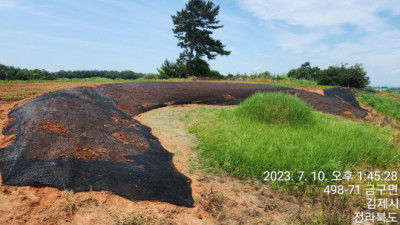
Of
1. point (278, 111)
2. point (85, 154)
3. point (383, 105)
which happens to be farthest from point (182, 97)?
point (383, 105)

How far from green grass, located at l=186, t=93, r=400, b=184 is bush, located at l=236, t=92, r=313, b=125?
300mm

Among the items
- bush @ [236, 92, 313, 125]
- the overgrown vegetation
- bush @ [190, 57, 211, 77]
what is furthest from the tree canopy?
bush @ [236, 92, 313, 125]

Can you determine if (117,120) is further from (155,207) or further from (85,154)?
(155,207)

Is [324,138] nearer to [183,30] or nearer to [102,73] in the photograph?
[183,30]

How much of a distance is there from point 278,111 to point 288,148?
2.69 metres

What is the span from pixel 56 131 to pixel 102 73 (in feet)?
165

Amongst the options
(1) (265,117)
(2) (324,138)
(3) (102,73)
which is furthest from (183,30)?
(3) (102,73)

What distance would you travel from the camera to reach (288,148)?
461cm

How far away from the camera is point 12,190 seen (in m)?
2.83

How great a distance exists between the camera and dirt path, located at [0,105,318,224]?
2525 millimetres

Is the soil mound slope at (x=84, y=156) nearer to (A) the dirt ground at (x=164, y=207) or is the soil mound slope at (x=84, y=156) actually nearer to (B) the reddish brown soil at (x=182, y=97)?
(A) the dirt ground at (x=164, y=207)

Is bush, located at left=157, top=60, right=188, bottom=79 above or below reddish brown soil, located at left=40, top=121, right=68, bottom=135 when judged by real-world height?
above

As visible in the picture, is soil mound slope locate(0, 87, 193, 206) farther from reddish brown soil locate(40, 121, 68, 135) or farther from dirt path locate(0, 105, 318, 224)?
dirt path locate(0, 105, 318, 224)

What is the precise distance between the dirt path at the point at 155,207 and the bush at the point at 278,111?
3.70 m
